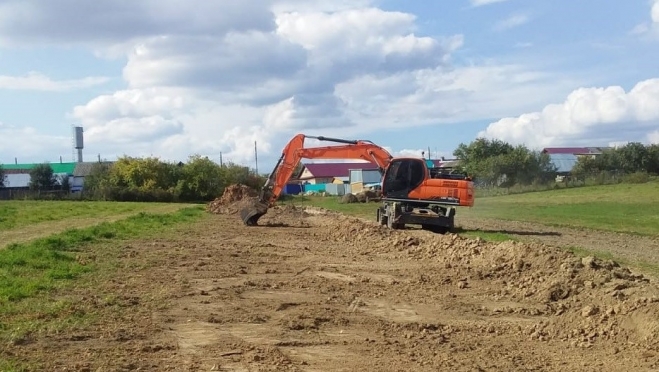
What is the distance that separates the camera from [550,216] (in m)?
36.6

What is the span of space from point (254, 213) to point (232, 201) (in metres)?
15.8

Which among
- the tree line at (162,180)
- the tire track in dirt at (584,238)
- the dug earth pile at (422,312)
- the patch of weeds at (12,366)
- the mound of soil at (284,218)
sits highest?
the tree line at (162,180)

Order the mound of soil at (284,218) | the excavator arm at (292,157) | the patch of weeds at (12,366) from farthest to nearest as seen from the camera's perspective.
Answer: the mound of soil at (284,218), the excavator arm at (292,157), the patch of weeds at (12,366)

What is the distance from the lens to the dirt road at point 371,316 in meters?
7.56

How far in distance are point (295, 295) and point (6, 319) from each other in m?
4.44

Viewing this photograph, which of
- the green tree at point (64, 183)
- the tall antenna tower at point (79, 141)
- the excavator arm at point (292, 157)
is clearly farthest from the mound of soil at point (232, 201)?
the tall antenna tower at point (79, 141)

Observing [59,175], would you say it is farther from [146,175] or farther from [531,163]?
[531,163]

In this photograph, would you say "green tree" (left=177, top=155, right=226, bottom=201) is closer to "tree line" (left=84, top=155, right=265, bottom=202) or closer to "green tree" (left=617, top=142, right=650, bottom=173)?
"tree line" (left=84, top=155, right=265, bottom=202)

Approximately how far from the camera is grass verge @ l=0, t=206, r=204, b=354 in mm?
9047

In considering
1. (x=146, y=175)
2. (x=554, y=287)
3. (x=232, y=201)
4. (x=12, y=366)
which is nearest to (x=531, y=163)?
(x=146, y=175)

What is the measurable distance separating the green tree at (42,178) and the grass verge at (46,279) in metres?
66.8

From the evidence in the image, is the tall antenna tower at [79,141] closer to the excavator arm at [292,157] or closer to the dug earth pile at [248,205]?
the dug earth pile at [248,205]

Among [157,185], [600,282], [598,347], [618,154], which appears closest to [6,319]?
[598,347]

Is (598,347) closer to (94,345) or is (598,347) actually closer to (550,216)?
(94,345)
